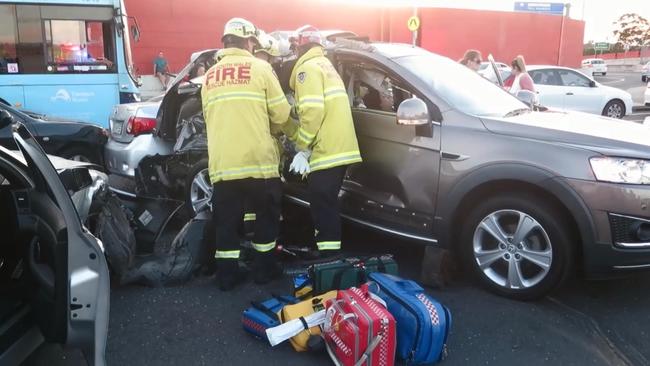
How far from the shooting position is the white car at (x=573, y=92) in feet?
41.7

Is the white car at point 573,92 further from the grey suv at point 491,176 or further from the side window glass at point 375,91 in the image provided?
the side window glass at point 375,91

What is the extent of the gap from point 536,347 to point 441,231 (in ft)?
3.28

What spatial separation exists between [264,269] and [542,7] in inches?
1330

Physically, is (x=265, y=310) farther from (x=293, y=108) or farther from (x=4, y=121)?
(x=293, y=108)

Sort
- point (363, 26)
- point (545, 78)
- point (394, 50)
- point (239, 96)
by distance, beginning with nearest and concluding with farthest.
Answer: point (239, 96), point (394, 50), point (545, 78), point (363, 26)

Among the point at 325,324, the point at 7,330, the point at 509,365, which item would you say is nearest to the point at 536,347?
the point at 509,365

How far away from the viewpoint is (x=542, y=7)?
33312mm

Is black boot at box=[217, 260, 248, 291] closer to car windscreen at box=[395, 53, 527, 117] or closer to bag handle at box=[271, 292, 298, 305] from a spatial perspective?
bag handle at box=[271, 292, 298, 305]

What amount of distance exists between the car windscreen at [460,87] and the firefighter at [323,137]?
60 cm

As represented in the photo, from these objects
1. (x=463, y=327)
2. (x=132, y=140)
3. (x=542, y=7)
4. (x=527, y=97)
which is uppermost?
(x=542, y=7)

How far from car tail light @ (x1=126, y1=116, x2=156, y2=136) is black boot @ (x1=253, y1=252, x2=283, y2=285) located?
253 centimetres

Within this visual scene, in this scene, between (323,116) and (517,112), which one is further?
(517,112)

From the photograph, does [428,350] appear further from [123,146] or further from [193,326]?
[123,146]

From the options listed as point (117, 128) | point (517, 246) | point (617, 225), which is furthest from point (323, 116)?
point (117, 128)
